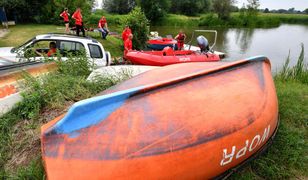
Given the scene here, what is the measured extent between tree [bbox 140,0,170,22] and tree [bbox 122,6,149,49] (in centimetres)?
2606

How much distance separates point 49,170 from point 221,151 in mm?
1674

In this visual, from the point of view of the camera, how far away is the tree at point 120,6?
4338 cm

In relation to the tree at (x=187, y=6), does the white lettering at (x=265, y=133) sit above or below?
below

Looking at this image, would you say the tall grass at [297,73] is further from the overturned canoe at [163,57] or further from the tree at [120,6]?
the tree at [120,6]

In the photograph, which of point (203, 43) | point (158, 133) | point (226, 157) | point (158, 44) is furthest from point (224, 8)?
point (158, 133)

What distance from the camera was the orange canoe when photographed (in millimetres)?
2338

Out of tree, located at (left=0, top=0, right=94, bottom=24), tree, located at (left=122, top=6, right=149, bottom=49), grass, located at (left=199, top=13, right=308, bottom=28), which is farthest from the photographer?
grass, located at (left=199, top=13, right=308, bottom=28)

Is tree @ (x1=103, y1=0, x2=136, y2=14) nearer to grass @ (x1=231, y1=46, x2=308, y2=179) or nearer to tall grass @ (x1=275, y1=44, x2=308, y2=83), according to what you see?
tall grass @ (x1=275, y1=44, x2=308, y2=83)

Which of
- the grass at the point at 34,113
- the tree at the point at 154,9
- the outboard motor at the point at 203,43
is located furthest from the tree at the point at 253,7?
the grass at the point at 34,113

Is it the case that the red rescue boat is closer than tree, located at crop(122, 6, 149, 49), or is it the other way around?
tree, located at crop(122, 6, 149, 49)

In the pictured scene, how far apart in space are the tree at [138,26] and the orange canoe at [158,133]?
10.9 metres

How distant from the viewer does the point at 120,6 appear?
43844mm

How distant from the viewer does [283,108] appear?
15.3 feet

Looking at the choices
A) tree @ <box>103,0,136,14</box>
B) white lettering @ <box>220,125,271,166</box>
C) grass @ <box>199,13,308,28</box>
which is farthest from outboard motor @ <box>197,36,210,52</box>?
tree @ <box>103,0,136,14</box>
